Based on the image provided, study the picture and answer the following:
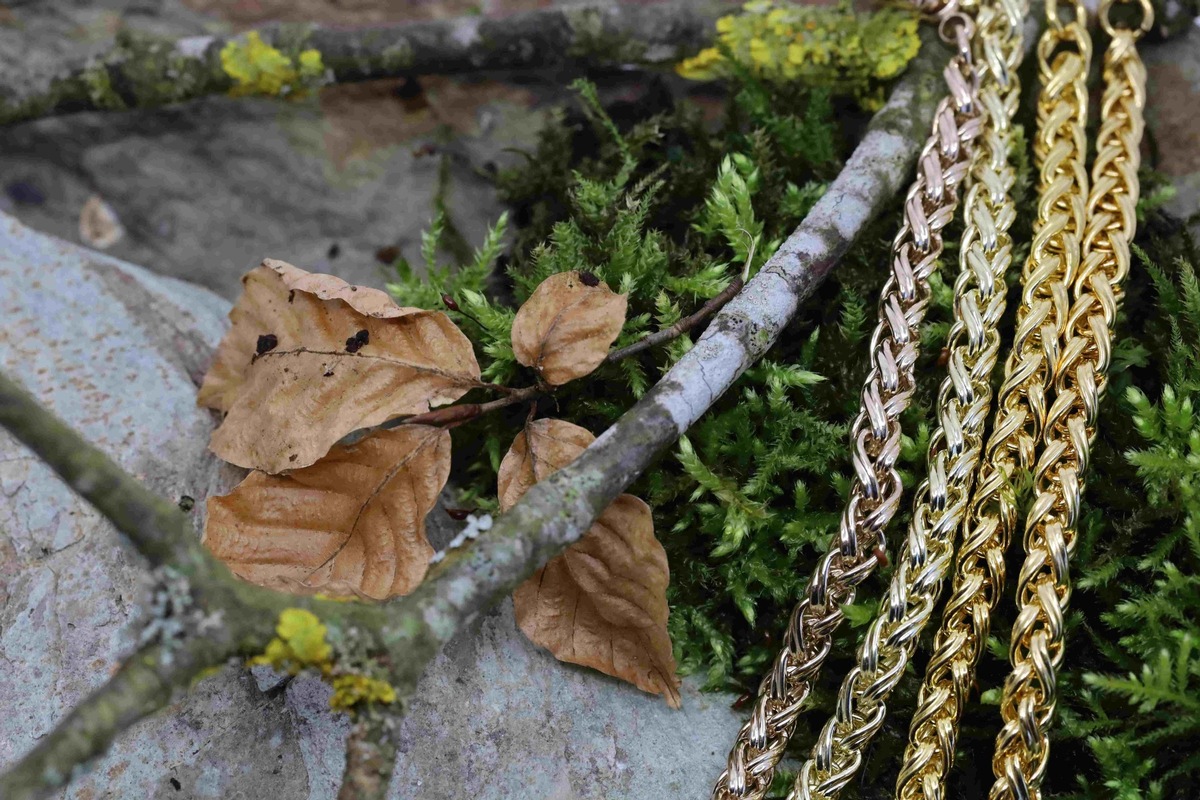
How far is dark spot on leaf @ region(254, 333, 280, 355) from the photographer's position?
1.92 meters

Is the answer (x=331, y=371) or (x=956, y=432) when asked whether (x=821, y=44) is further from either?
(x=331, y=371)

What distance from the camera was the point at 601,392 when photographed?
206cm

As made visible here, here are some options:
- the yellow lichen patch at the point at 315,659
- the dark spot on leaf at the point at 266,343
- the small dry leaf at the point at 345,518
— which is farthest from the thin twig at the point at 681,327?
the yellow lichen patch at the point at 315,659

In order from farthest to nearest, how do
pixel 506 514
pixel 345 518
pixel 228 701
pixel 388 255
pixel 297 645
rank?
pixel 388 255, pixel 345 518, pixel 228 701, pixel 506 514, pixel 297 645

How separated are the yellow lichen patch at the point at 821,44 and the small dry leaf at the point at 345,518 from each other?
160cm

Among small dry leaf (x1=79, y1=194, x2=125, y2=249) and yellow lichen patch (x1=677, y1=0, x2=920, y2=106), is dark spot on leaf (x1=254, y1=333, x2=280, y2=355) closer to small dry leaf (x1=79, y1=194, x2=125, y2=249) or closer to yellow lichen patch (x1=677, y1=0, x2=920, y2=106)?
small dry leaf (x1=79, y1=194, x2=125, y2=249)

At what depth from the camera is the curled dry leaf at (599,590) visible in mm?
1709

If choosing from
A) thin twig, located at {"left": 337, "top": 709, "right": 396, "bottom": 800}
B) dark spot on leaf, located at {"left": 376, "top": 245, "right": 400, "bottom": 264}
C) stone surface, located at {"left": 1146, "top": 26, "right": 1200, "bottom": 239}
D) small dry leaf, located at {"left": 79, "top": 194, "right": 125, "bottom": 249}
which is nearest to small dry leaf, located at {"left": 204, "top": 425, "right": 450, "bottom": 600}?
thin twig, located at {"left": 337, "top": 709, "right": 396, "bottom": 800}

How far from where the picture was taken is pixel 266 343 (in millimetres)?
1922

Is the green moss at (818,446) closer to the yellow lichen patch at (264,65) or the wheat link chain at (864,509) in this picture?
the wheat link chain at (864,509)

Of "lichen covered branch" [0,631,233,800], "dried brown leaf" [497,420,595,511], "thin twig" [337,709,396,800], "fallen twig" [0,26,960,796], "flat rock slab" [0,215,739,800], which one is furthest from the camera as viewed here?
"dried brown leaf" [497,420,595,511]

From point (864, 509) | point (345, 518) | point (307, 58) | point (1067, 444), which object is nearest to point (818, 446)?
point (864, 509)

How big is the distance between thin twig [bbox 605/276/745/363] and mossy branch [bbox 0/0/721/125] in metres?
1.21

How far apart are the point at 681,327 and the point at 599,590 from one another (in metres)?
0.63
